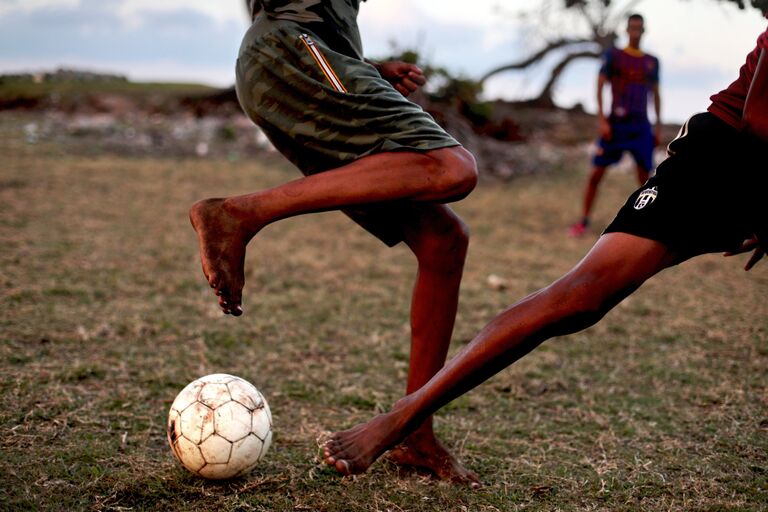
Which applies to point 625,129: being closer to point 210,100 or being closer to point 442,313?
point 442,313

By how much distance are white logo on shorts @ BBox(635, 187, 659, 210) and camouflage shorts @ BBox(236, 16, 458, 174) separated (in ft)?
1.94

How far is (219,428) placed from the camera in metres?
2.46

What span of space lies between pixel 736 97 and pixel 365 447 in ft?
5.32

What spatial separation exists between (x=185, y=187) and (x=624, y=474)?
27.4ft

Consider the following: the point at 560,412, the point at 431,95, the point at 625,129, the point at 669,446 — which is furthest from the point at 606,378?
the point at 431,95

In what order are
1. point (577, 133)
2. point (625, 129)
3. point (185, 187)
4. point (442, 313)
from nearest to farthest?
point (442, 313)
point (625, 129)
point (185, 187)
point (577, 133)

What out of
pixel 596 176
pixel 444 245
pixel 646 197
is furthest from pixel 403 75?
pixel 596 176

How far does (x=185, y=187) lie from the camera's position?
32.9 feet

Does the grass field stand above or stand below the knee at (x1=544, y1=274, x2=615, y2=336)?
below

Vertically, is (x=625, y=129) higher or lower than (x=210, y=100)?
higher

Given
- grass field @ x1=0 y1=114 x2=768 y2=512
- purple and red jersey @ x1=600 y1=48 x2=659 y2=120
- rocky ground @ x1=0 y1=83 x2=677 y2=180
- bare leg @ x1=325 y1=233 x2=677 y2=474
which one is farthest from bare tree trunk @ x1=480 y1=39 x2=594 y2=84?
bare leg @ x1=325 y1=233 x2=677 y2=474

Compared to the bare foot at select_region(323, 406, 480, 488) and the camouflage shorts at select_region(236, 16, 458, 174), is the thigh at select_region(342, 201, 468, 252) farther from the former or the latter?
the bare foot at select_region(323, 406, 480, 488)

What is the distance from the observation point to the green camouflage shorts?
2.26m

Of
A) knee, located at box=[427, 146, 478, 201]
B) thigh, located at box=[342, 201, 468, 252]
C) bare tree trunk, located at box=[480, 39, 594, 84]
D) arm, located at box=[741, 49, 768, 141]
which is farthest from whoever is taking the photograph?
bare tree trunk, located at box=[480, 39, 594, 84]
